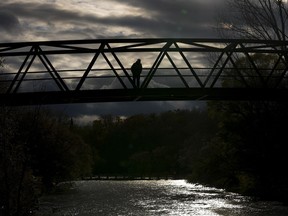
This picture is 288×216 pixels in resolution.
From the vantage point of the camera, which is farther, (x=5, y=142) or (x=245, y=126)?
(x=245, y=126)

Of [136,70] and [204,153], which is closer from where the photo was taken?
[136,70]

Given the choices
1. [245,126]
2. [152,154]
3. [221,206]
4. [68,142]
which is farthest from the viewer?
[152,154]

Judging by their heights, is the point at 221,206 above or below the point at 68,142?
below

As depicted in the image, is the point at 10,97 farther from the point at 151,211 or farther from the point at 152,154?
the point at 152,154

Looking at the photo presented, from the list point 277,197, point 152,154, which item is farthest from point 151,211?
point 152,154

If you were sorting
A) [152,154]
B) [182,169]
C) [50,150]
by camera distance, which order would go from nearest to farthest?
[50,150], [182,169], [152,154]

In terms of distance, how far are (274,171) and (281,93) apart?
1861 cm

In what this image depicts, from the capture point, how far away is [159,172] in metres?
120

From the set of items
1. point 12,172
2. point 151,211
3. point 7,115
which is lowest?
point 151,211

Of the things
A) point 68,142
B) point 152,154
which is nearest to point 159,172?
point 152,154

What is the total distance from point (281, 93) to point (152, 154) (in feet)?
329

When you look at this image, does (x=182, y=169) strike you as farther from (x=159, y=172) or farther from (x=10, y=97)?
(x=10, y=97)

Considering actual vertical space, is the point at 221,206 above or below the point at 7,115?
below

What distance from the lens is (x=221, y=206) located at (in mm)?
36312
